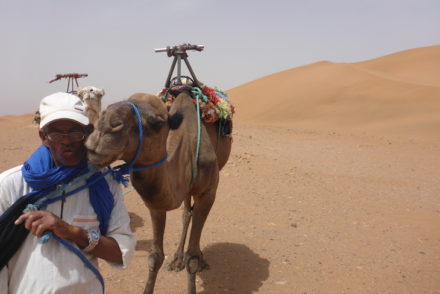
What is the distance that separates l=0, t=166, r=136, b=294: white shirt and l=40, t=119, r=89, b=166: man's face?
15 cm

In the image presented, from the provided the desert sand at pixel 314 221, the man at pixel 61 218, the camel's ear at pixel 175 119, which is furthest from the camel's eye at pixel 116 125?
the desert sand at pixel 314 221

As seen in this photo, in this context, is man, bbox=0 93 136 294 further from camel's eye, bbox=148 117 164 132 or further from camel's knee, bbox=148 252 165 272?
camel's knee, bbox=148 252 165 272

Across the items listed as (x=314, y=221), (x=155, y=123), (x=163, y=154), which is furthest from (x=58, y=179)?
(x=314, y=221)

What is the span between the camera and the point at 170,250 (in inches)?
198

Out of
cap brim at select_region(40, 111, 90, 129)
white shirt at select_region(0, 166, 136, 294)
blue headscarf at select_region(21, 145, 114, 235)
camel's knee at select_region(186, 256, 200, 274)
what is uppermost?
cap brim at select_region(40, 111, 90, 129)

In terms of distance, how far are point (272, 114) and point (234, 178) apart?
21.2 meters

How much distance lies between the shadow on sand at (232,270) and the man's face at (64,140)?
2829 mm

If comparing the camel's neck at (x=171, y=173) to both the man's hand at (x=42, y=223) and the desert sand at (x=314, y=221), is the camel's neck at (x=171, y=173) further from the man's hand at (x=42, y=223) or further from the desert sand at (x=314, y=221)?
the desert sand at (x=314, y=221)

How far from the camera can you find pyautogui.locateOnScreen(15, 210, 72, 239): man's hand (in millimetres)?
1678

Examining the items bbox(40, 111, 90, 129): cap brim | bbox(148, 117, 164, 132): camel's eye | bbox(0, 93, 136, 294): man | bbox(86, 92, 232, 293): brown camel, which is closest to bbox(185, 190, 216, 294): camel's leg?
bbox(86, 92, 232, 293): brown camel

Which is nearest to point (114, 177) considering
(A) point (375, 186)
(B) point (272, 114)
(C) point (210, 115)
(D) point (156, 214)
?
(D) point (156, 214)

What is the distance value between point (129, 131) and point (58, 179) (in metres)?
0.55

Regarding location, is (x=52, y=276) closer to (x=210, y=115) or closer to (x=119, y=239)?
(x=119, y=239)

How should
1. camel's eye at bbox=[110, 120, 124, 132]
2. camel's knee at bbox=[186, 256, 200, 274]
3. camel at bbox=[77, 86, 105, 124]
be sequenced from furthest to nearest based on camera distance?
camel at bbox=[77, 86, 105, 124]
camel's knee at bbox=[186, 256, 200, 274]
camel's eye at bbox=[110, 120, 124, 132]
